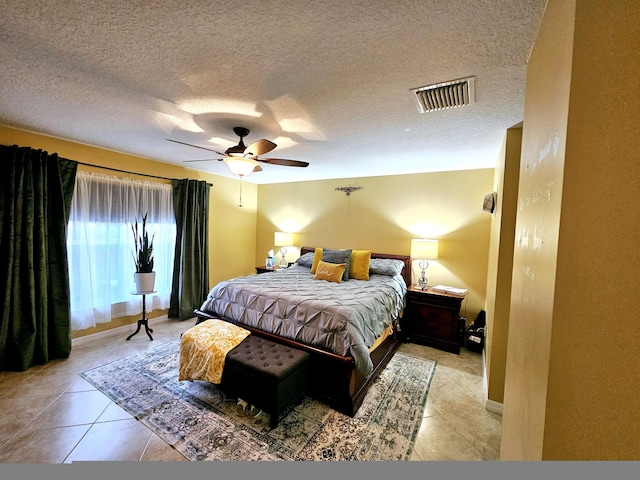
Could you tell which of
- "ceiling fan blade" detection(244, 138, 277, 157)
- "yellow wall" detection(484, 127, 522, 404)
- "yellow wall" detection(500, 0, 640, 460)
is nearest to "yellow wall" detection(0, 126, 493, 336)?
"yellow wall" detection(484, 127, 522, 404)

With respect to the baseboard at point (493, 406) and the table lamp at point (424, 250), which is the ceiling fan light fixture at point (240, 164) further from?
the baseboard at point (493, 406)

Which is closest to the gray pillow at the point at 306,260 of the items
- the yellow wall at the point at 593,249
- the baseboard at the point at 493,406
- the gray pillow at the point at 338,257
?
the gray pillow at the point at 338,257

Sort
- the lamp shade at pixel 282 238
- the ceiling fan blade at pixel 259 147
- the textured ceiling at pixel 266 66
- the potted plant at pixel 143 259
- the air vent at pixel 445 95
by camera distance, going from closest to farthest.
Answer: the textured ceiling at pixel 266 66, the air vent at pixel 445 95, the ceiling fan blade at pixel 259 147, the potted plant at pixel 143 259, the lamp shade at pixel 282 238

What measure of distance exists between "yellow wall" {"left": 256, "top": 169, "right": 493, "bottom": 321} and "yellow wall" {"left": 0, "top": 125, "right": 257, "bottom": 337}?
0.46 metres

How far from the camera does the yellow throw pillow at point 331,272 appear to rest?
3365 mm

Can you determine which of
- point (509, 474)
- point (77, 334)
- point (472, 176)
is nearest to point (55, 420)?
point (77, 334)

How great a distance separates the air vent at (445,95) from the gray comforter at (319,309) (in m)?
1.72

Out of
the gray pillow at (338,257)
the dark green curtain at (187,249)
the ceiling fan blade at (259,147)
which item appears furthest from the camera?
the dark green curtain at (187,249)

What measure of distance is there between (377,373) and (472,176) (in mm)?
2845

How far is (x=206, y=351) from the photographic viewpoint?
2.12 m

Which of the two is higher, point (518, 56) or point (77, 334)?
point (518, 56)

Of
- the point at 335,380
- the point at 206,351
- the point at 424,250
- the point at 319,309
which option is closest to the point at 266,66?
the point at 319,309

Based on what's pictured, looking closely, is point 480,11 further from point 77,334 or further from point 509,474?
point 77,334

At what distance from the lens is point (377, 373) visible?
2.56m
